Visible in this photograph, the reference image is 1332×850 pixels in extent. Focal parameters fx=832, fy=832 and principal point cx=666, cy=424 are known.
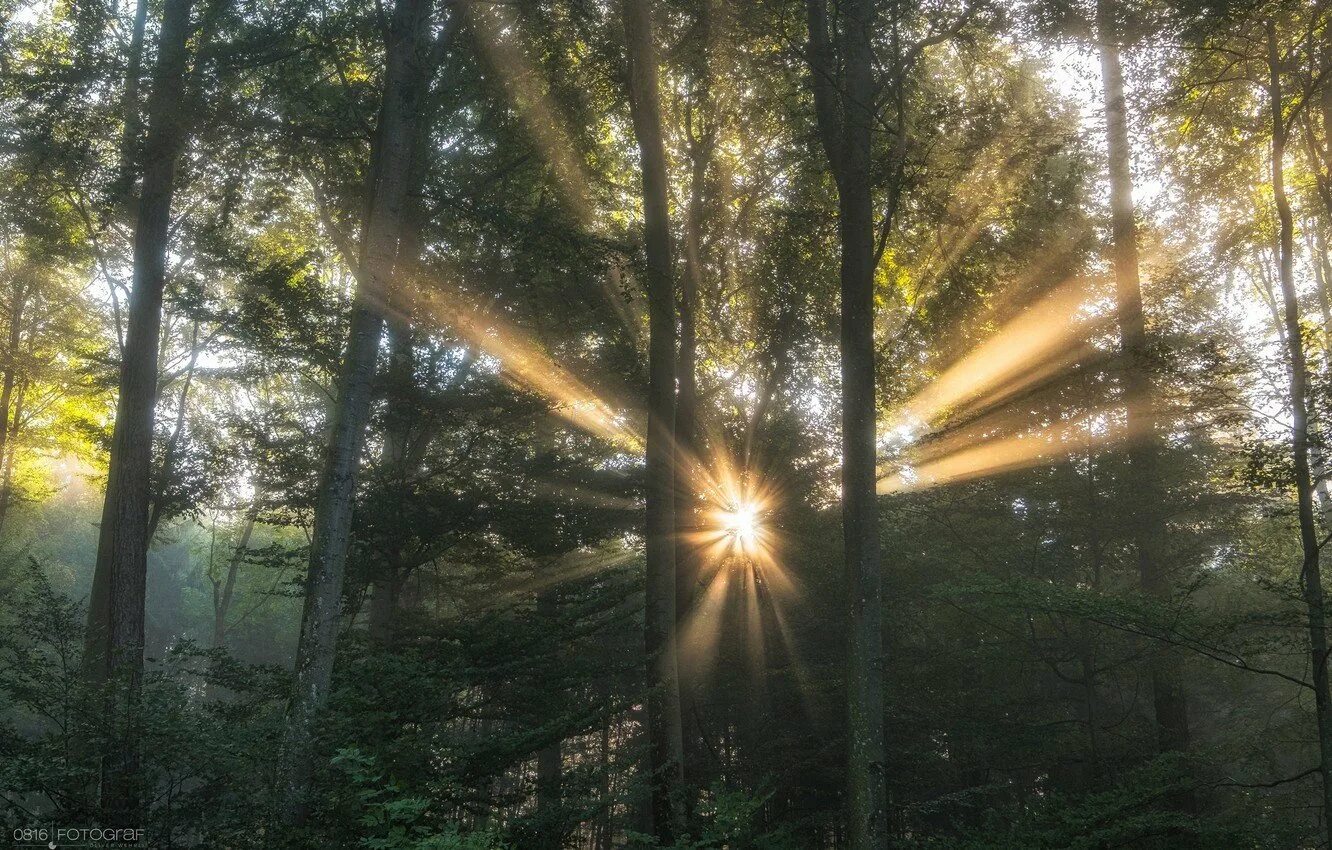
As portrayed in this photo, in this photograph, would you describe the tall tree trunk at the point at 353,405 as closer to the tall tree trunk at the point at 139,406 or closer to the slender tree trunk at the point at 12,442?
the tall tree trunk at the point at 139,406

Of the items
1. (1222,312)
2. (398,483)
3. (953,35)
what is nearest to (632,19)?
(953,35)

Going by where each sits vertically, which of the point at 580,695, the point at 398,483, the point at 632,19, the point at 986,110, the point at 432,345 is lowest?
the point at 580,695

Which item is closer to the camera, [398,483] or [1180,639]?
[1180,639]

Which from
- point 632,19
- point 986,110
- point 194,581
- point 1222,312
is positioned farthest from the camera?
point 194,581

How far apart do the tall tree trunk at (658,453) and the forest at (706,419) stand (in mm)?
69

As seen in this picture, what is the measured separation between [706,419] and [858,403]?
7461 mm

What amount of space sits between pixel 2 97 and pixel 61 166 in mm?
1394

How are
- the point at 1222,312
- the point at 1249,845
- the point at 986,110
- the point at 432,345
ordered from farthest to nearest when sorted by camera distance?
the point at 1222,312
the point at 432,345
the point at 986,110
the point at 1249,845

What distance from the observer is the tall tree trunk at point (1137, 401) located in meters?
11.2

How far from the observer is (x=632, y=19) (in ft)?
38.2

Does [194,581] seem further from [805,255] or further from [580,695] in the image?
[805,255]

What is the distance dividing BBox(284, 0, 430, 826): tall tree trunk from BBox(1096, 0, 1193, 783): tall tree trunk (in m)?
8.68

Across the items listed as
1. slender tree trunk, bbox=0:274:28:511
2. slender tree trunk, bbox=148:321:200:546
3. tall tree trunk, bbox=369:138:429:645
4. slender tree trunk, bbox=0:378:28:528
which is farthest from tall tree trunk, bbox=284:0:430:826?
slender tree trunk, bbox=0:378:28:528

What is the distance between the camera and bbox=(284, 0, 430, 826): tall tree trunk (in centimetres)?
→ 672
